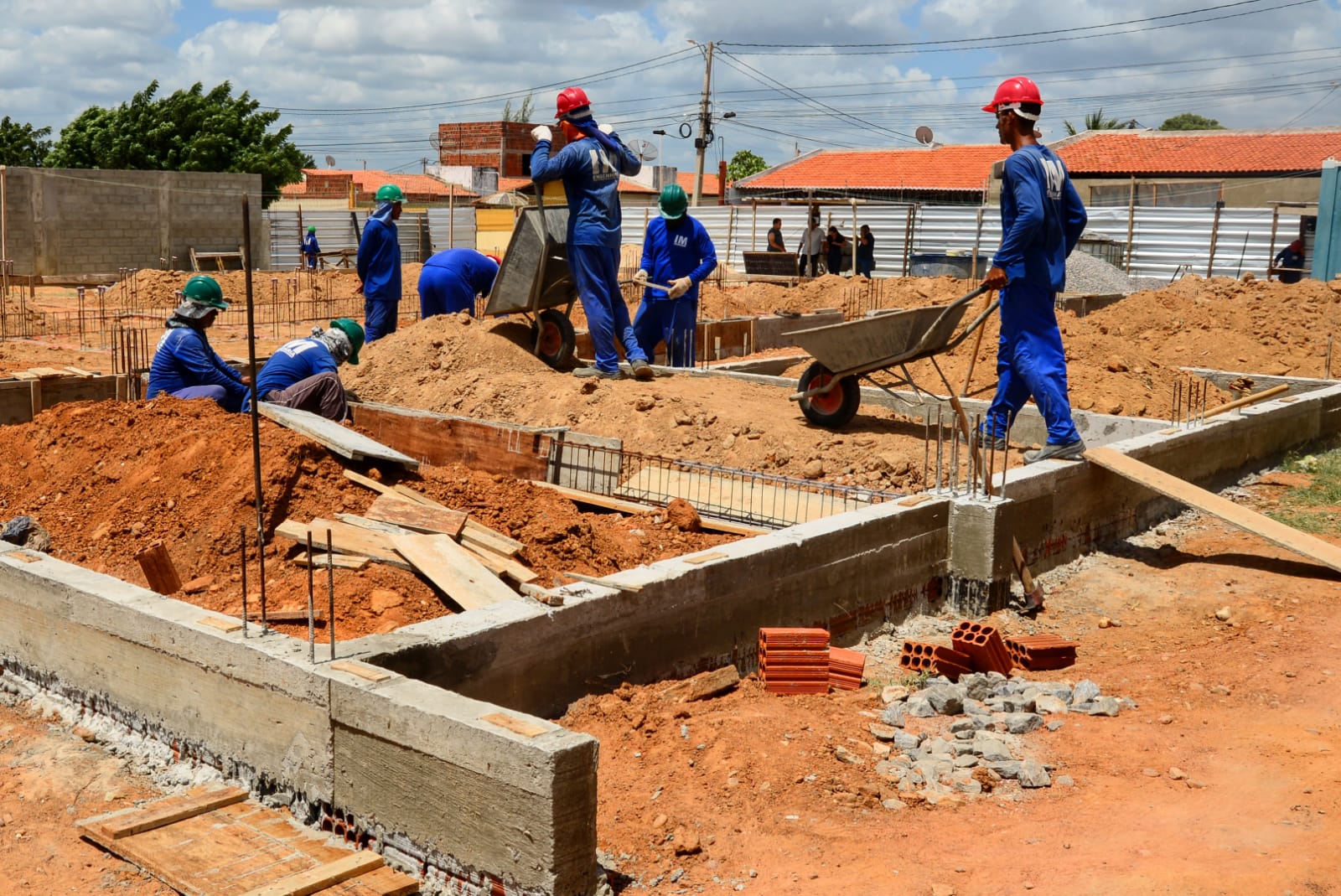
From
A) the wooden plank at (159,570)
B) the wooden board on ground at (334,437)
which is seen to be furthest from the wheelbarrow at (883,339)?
the wooden plank at (159,570)

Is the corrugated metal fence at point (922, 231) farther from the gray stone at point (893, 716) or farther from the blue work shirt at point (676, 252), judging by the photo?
the gray stone at point (893, 716)

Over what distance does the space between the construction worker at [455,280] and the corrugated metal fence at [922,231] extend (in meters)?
13.5

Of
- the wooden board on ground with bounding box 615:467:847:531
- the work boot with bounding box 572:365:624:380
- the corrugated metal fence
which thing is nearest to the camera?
the wooden board on ground with bounding box 615:467:847:531

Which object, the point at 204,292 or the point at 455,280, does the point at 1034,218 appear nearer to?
the point at 204,292

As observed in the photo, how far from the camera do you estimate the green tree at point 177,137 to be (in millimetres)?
40219

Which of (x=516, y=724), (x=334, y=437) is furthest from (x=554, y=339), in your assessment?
(x=516, y=724)

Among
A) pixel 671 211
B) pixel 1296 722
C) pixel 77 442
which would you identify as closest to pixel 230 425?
pixel 77 442

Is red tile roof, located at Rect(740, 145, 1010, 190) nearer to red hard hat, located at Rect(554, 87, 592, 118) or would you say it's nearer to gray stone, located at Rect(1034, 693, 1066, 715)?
red hard hat, located at Rect(554, 87, 592, 118)

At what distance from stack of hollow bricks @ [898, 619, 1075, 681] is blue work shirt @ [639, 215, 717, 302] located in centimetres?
596

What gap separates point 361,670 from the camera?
3.86 meters

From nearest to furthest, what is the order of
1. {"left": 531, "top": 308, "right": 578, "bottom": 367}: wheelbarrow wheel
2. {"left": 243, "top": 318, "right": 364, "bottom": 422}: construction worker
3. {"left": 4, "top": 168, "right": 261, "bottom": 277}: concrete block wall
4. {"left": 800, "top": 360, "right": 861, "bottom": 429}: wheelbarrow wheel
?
1. {"left": 243, "top": 318, "right": 364, "bottom": 422}: construction worker
2. {"left": 800, "top": 360, "right": 861, "bottom": 429}: wheelbarrow wheel
3. {"left": 531, "top": 308, "right": 578, "bottom": 367}: wheelbarrow wheel
4. {"left": 4, "top": 168, "right": 261, "bottom": 277}: concrete block wall

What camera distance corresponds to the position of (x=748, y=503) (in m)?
7.22

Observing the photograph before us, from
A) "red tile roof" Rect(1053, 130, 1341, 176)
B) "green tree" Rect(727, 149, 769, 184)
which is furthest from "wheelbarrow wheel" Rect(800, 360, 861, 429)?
"green tree" Rect(727, 149, 769, 184)

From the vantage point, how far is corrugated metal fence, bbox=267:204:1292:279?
26.5 meters
